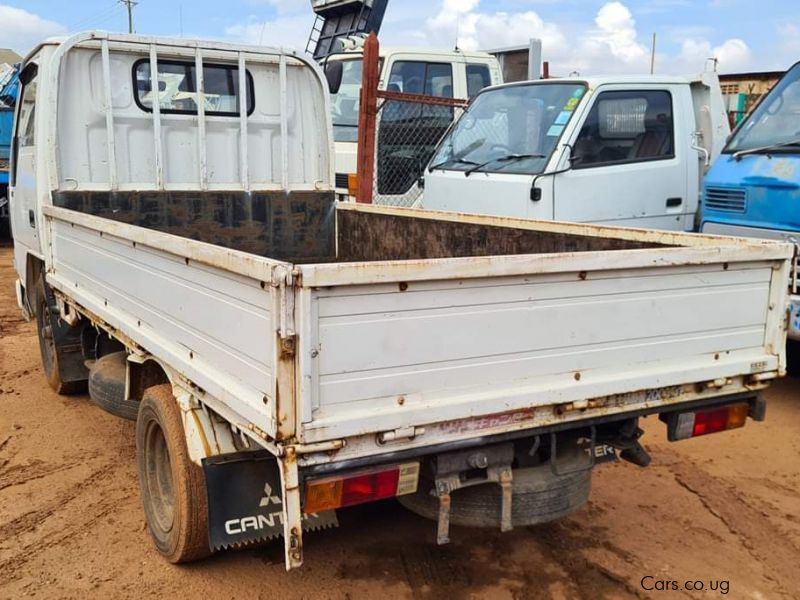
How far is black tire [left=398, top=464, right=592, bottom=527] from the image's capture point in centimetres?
284

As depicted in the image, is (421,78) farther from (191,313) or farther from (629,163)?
(191,313)

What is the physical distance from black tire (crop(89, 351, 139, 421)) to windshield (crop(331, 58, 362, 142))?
4.68m

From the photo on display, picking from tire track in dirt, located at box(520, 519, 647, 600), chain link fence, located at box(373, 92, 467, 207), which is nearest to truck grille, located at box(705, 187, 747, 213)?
tire track in dirt, located at box(520, 519, 647, 600)

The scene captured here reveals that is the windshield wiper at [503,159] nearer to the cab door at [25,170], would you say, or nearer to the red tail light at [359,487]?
the cab door at [25,170]

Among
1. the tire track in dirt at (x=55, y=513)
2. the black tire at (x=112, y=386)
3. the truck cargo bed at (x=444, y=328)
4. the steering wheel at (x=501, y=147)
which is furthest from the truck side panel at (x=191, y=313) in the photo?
the steering wheel at (x=501, y=147)

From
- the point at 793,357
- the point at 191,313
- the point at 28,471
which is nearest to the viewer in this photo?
the point at 191,313

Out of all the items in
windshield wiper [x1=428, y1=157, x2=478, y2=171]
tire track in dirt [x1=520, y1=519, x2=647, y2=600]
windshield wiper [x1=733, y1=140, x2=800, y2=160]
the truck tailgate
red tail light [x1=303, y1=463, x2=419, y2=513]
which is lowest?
tire track in dirt [x1=520, y1=519, x2=647, y2=600]

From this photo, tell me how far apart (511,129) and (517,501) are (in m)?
4.22

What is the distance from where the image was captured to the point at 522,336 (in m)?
2.63

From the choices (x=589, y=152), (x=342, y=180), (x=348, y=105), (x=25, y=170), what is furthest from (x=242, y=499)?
(x=348, y=105)

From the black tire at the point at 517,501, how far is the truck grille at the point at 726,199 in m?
3.21

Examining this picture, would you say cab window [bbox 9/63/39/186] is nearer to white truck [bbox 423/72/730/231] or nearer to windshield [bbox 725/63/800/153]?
white truck [bbox 423/72/730/231]

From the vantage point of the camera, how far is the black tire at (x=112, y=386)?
417cm

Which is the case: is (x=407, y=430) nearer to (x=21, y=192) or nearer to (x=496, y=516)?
(x=496, y=516)
